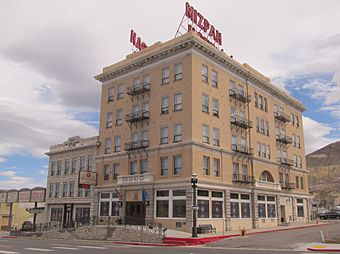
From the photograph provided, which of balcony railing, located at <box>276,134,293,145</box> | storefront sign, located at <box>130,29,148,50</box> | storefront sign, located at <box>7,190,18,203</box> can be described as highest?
storefront sign, located at <box>130,29,148,50</box>

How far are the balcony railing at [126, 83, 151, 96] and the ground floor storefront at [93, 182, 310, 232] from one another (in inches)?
434

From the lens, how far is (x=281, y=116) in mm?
54719

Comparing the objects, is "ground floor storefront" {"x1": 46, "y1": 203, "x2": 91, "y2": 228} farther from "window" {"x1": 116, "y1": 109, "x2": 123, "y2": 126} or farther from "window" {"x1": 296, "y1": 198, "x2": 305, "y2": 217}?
"window" {"x1": 296, "y1": 198, "x2": 305, "y2": 217}

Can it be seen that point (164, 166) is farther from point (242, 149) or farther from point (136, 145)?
point (242, 149)

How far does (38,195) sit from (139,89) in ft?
88.3

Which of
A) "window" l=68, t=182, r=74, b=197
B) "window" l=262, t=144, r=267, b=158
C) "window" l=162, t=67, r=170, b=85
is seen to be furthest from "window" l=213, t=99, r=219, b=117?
"window" l=68, t=182, r=74, b=197

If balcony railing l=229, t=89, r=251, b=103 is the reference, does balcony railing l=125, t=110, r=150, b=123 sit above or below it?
below

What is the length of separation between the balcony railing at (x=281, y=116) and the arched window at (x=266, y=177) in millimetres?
9076

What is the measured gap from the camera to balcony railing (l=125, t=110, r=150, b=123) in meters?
42.6

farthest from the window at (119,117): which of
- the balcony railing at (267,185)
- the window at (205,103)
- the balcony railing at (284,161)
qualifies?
the balcony railing at (284,161)

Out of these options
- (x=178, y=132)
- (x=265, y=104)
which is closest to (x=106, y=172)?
(x=178, y=132)

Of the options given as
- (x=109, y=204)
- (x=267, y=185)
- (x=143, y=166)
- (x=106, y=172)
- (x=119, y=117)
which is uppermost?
(x=119, y=117)

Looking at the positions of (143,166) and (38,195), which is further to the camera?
(38,195)

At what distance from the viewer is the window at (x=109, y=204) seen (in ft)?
143
